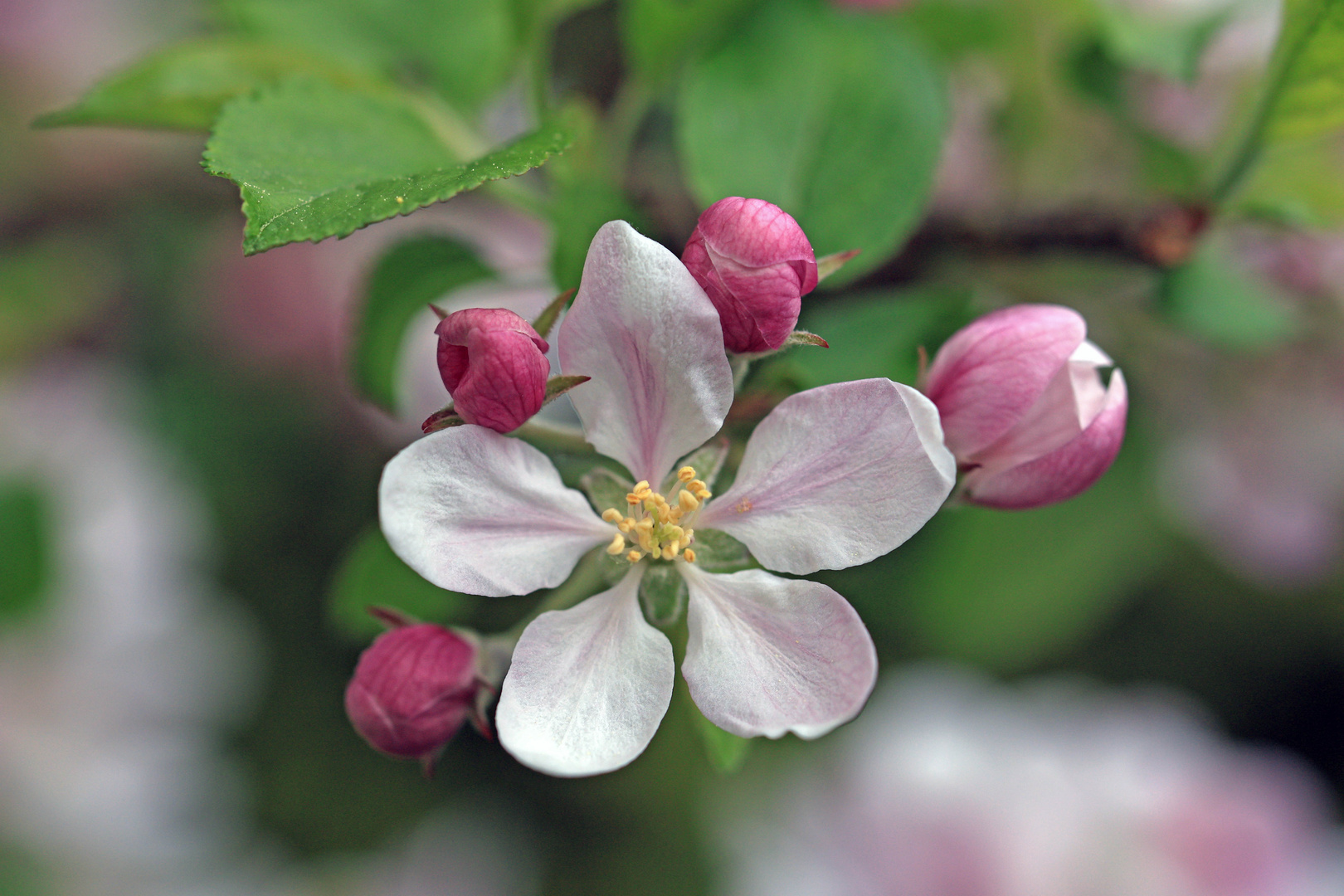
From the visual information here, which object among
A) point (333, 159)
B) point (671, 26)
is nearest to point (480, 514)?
point (333, 159)

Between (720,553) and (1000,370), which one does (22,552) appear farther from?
(1000,370)

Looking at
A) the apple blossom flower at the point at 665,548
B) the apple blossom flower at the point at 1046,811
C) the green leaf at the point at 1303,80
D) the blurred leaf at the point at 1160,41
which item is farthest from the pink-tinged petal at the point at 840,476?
the apple blossom flower at the point at 1046,811

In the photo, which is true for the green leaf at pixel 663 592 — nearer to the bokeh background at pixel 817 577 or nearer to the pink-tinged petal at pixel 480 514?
the pink-tinged petal at pixel 480 514

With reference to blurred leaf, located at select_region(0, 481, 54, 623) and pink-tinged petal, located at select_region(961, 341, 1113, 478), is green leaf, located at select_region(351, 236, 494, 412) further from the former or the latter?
blurred leaf, located at select_region(0, 481, 54, 623)

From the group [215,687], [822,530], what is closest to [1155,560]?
[822,530]

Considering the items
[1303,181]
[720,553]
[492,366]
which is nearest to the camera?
[492,366]

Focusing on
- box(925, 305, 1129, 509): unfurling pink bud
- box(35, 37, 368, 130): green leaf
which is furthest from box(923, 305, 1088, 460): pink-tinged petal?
box(35, 37, 368, 130): green leaf

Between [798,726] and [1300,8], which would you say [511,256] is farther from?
[798,726]
